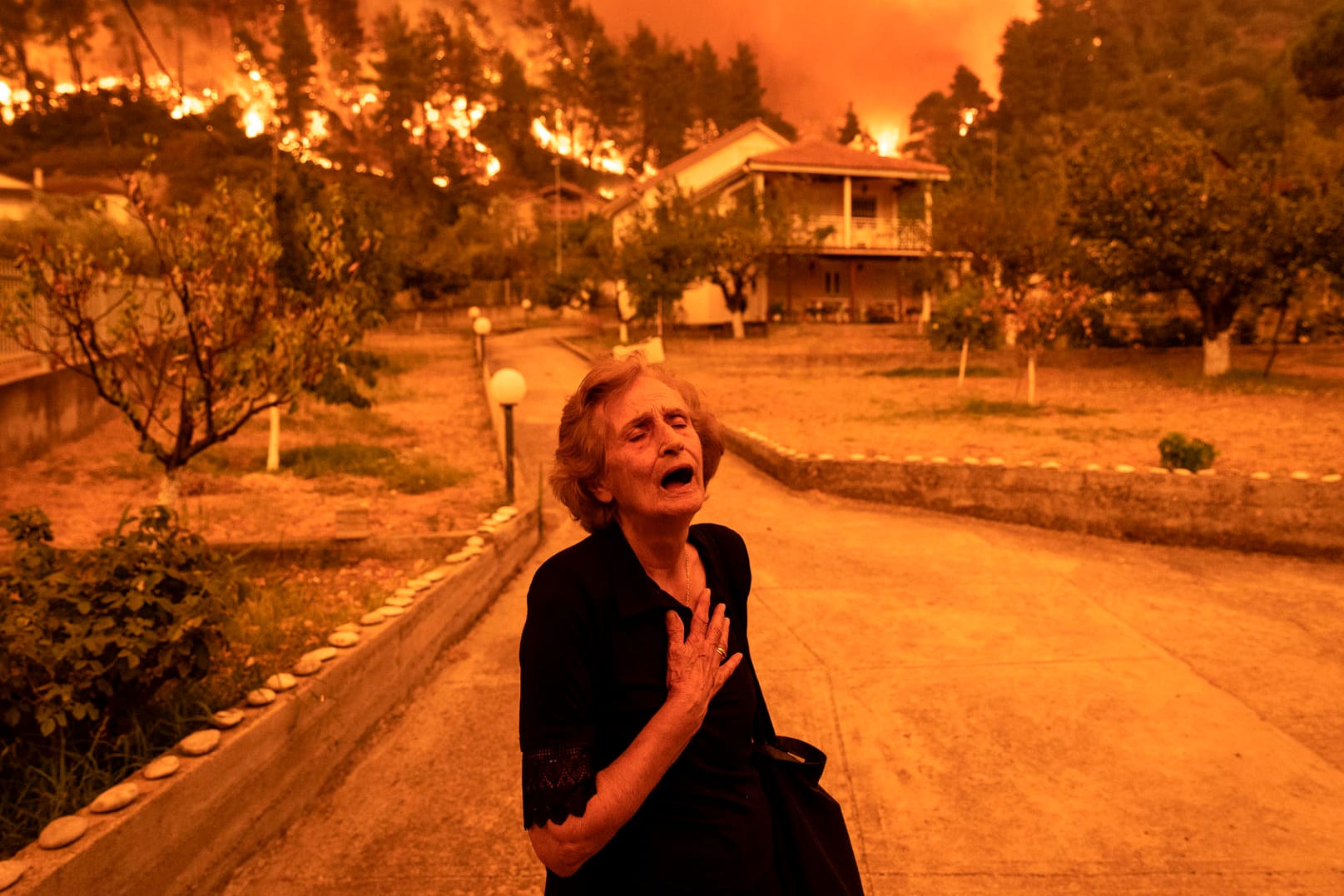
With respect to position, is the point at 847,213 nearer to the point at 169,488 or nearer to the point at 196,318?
the point at 196,318

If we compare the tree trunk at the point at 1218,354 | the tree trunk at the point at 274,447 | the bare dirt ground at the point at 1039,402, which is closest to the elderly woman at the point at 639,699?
the bare dirt ground at the point at 1039,402

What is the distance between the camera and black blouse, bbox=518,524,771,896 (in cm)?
163

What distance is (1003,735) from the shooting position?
441 centimetres

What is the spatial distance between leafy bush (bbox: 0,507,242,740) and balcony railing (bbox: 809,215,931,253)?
35.0 m

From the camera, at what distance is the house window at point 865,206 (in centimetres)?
4141

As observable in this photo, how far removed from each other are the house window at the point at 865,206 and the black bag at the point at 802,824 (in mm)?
41570

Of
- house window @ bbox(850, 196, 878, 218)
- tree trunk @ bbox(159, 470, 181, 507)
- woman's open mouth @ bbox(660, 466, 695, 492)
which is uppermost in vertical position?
house window @ bbox(850, 196, 878, 218)

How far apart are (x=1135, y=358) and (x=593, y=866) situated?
85.1 ft

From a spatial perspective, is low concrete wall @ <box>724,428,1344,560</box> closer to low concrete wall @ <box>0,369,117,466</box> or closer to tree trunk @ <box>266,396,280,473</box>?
tree trunk @ <box>266,396,280,473</box>

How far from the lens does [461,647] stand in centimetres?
583

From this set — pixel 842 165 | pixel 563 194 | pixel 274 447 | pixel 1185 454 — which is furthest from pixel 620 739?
pixel 563 194

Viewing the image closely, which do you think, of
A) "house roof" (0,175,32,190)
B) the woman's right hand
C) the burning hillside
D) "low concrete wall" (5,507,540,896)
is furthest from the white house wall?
the woman's right hand

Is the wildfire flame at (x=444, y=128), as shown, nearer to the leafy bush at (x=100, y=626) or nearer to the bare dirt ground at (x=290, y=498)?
the bare dirt ground at (x=290, y=498)

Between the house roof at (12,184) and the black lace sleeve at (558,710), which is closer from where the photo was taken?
the black lace sleeve at (558,710)
